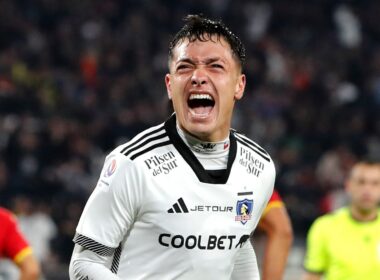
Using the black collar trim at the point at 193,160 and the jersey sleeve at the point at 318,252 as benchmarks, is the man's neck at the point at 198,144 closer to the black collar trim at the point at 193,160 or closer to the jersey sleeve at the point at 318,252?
the black collar trim at the point at 193,160

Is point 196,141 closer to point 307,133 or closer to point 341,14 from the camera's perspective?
point 307,133

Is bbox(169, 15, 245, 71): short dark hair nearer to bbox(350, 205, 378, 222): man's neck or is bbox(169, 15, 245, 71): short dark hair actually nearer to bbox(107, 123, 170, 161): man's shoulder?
bbox(107, 123, 170, 161): man's shoulder

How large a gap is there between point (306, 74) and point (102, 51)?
121 inches

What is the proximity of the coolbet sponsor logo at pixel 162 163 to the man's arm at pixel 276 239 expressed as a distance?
198cm

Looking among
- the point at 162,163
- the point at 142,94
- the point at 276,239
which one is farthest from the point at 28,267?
the point at 142,94

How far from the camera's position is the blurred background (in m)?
11.3

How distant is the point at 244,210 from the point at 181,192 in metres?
0.27

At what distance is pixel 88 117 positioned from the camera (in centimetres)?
1297

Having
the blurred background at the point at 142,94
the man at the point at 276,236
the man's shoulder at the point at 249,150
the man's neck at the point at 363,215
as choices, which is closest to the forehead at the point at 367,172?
the man's neck at the point at 363,215

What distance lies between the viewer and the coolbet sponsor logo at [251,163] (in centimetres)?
346

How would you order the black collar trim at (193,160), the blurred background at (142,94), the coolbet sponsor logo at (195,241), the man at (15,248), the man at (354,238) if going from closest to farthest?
the coolbet sponsor logo at (195,241), the black collar trim at (193,160), the man at (15,248), the man at (354,238), the blurred background at (142,94)

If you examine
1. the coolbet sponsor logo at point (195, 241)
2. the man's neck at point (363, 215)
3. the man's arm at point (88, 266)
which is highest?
the man's neck at point (363, 215)

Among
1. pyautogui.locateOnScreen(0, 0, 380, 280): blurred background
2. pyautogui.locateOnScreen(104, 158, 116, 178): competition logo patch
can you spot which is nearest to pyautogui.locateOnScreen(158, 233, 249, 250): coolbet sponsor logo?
pyautogui.locateOnScreen(104, 158, 116, 178): competition logo patch

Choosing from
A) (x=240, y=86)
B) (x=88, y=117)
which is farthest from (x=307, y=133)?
(x=240, y=86)
